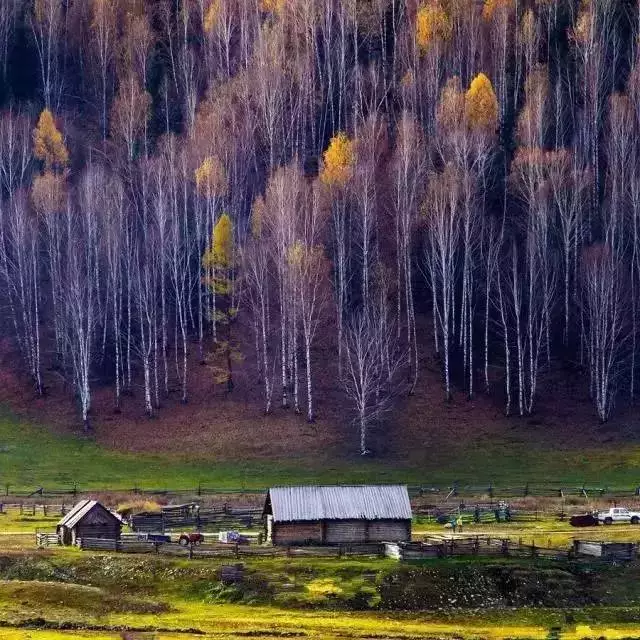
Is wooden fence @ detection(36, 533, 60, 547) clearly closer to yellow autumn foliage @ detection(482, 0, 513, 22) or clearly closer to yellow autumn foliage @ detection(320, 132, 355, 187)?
yellow autumn foliage @ detection(320, 132, 355, 187)

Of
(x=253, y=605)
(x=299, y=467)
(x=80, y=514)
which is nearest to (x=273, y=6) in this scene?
(x=299, y=467)

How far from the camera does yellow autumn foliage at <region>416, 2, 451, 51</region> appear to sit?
108 m

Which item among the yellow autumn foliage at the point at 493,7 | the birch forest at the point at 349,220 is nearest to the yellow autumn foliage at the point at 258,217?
the birch forest at the point at 349,220

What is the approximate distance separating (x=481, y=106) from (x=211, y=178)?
23.2 meters

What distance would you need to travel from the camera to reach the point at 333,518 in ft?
195

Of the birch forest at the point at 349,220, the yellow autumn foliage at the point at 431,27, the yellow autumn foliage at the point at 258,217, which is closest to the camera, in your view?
the birch forest at the point at 349,220

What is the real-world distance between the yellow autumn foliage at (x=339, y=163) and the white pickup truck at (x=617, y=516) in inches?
1512

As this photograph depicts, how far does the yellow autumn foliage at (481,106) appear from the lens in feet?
323

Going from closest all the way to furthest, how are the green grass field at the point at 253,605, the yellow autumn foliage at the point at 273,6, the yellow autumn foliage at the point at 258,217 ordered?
the green grass field at the point at 253,605 < the yellow autumn foliage at the point at 258,217 < the yellow autumn foliage at the point at 273,6

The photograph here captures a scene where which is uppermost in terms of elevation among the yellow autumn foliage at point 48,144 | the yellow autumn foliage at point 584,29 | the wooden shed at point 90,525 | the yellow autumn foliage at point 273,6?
the yellow autumn foliage at point 273,6

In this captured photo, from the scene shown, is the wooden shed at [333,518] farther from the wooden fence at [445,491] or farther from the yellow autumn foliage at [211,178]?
the yellow autumn foliage at [211,178]

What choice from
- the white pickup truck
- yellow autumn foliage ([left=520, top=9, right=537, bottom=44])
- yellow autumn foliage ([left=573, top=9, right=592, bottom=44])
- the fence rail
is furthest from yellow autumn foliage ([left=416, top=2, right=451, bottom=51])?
the white pickup truck

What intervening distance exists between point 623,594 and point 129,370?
4792 centimetres

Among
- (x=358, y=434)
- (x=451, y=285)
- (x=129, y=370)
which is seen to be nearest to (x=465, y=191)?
(x=451, y=285)
